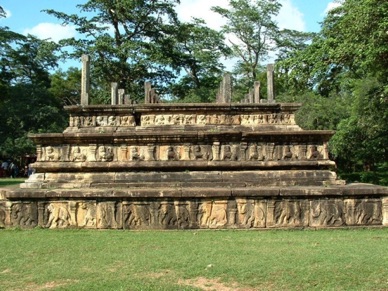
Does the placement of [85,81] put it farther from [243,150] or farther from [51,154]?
[243,150]

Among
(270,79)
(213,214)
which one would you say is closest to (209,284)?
(213,214)

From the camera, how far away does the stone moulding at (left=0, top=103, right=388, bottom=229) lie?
8445 millimetres

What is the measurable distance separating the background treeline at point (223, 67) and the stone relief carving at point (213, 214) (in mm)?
7353

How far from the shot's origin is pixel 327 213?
8445 mm

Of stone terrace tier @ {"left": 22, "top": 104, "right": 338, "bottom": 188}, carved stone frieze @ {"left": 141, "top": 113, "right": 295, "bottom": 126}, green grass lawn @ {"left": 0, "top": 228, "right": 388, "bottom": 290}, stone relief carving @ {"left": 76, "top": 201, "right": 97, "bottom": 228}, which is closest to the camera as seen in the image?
green grass lawn @ {"left": 0, "top": 228, "right": 388, "bottom": 290}

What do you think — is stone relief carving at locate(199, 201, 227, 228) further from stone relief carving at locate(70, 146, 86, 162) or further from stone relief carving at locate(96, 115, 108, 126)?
stone relief carving at locate(96, 115, 108, 126)

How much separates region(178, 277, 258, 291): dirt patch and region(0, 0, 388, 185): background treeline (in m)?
9.85

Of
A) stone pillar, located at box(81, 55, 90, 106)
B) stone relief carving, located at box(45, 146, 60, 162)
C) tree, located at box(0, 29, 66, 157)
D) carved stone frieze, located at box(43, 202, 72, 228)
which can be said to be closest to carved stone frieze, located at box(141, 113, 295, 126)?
stone pillar, located at box(81, 55, 90, 106)

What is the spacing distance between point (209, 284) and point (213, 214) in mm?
3737

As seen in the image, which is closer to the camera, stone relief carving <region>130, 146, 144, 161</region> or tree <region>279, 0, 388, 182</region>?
stone relief carving <region>130, 146, 144, 161</region>

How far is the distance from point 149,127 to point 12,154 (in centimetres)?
2121

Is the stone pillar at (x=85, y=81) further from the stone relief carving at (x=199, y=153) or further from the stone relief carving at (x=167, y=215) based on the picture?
the stone relief carving at (x=167, y=215)

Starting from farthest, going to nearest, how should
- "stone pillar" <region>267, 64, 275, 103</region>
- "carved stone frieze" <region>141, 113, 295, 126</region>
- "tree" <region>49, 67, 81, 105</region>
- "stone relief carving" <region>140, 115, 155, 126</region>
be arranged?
1. "tree" <region>49, 67, 81, 105</region>
2. "stone pillar" <region>267, 64, 275, 103</region>
3. "stone relief carving" <region>140, 115, 155, 126</region>
4. "carved stone frieze" <region>141, 113, 295, 126</region>

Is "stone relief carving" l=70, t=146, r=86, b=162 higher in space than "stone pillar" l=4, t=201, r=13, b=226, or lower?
higher
